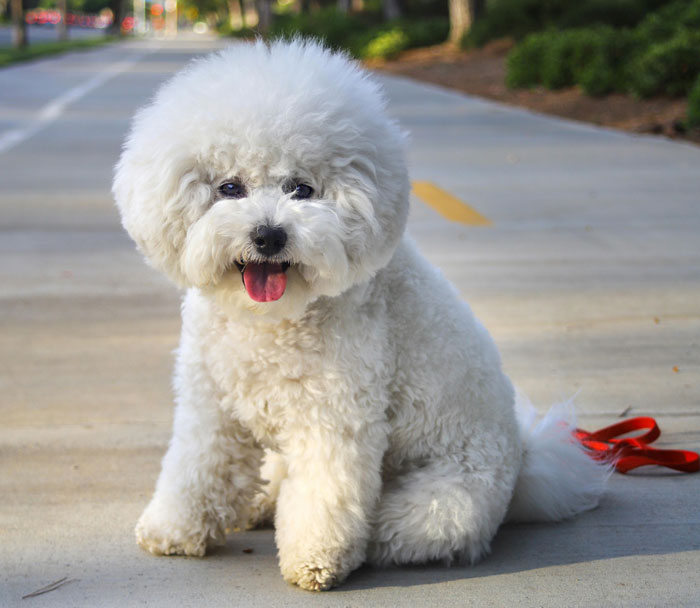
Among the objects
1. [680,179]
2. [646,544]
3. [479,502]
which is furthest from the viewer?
[680,179]

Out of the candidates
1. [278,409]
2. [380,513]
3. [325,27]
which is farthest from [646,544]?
[325,27]

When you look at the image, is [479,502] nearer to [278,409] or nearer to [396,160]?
[278,409]

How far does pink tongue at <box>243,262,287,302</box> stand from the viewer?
2.40 metres

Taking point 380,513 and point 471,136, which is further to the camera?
Answer: point 471,136

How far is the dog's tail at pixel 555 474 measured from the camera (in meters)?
3.03

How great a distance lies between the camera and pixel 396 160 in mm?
2516

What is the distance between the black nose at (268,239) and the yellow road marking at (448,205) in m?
5.28

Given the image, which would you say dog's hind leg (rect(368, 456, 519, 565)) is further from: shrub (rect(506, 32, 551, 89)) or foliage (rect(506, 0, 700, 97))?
shrub (rect(506, 32, 551, 89))

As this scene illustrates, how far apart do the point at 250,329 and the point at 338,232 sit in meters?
0.45

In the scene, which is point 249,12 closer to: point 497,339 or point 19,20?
point 19,20

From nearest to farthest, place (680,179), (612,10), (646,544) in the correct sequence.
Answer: (646,544) → (680,179) → (612,10)

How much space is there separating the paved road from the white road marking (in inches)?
47.3

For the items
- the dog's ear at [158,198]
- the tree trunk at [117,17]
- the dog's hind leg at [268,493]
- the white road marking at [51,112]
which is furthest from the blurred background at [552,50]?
the tree trunk at [117,17]

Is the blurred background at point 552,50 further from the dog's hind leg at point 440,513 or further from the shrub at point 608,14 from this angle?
the dog's hind leg at point 440,513
